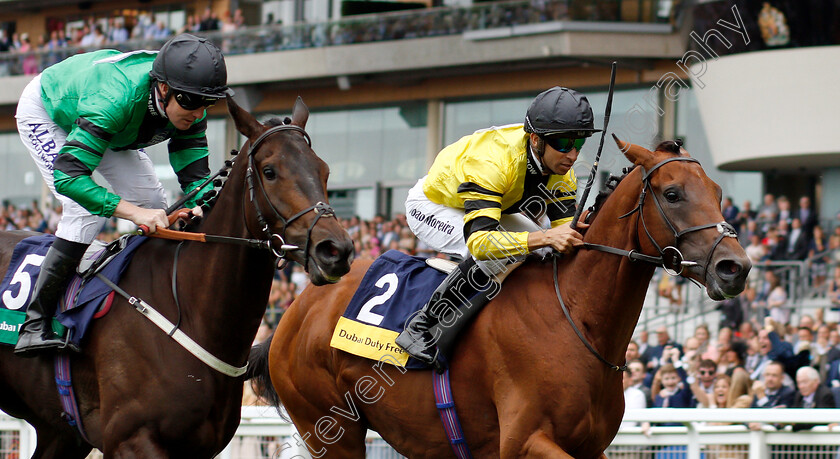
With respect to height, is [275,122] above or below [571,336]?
above

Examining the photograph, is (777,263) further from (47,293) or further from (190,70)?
(47,293)

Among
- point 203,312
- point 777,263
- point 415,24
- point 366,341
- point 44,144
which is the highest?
point 415,24

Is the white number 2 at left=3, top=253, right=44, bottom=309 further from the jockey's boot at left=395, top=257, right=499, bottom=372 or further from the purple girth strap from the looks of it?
the purple girth strap

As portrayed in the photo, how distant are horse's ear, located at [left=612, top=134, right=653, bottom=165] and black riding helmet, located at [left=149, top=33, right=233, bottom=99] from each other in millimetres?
1592

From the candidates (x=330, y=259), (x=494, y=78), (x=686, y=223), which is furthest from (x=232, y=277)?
(x=494, y=78)

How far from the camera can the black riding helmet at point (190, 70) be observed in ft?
13.1

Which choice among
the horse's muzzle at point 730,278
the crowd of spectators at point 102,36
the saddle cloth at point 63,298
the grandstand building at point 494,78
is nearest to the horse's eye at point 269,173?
the saddle cloth at point 63,298

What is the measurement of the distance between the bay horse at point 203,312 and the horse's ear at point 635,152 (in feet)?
4.01

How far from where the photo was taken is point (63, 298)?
4262mm

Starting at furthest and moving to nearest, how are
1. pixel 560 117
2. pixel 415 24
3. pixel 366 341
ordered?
1. pixel 415 24
2. pixel 366 341
3. pixel 560 117

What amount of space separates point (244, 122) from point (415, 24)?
15346mm

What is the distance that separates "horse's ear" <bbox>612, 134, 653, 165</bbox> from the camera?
13.9 ft

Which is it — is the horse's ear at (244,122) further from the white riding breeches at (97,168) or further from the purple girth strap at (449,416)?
the purple girth strap at (449,416)

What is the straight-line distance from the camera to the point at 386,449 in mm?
6477
